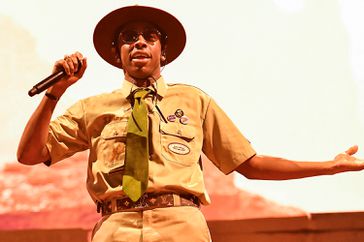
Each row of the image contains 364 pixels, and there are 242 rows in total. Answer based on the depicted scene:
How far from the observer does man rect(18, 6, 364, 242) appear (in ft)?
4.88

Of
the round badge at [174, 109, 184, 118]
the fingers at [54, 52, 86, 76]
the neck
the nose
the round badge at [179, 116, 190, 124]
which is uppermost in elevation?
the nose

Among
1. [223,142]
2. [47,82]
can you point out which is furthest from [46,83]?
[223,142]

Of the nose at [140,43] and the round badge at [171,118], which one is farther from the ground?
the nose at [140,43]

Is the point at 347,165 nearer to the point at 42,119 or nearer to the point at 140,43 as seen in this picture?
the point at 140,43

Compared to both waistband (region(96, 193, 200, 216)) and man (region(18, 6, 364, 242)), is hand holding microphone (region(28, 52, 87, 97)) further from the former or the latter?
waistband (region(96, 193, 200, 216))

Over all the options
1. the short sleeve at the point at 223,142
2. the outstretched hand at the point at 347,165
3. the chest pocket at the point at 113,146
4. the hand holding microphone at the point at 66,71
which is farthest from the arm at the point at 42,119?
the outstretched hand at the point at 347,165

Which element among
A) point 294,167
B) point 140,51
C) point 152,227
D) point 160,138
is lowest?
point 152,227

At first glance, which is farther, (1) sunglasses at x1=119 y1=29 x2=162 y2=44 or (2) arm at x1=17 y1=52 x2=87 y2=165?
(1) sunglasses at x1=119 y1=29 x2=162 y2=44

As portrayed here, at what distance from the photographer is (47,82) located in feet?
4.61

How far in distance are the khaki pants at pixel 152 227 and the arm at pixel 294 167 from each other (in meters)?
0.30

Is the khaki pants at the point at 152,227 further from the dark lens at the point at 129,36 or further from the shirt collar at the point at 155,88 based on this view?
the dark lens at the point at 129,36

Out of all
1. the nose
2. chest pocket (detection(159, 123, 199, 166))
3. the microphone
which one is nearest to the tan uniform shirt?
chest pocket (detection(159, 123, 199, 166))

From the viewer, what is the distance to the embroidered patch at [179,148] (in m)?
1.58

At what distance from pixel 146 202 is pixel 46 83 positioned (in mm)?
409
